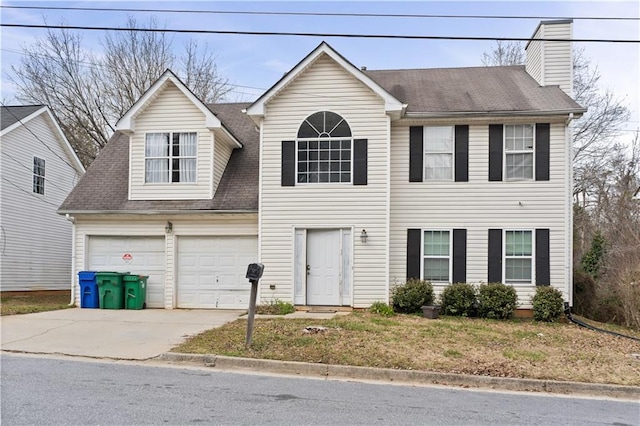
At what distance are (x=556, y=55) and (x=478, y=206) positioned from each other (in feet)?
18.0

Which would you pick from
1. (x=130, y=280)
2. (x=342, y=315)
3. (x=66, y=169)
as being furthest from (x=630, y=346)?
(x=66, y=169)

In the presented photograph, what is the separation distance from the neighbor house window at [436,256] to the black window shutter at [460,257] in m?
0.16

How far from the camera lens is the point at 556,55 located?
15.7 metres

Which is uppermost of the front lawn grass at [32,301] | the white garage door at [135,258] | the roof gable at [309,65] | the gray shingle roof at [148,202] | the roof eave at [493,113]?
the roof gable at [309,65]

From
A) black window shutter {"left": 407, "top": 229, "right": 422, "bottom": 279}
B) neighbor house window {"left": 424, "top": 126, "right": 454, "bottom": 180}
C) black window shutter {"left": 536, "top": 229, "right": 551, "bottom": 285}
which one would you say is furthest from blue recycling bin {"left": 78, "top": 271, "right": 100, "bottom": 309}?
black window shutter {"left": 536, "top": 229, "right": 551, "bottom": 285}

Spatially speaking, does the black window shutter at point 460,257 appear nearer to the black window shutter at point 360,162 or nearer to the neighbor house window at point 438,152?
the neighbor house window at point 438,152

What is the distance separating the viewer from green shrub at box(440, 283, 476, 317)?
1352 centimetres

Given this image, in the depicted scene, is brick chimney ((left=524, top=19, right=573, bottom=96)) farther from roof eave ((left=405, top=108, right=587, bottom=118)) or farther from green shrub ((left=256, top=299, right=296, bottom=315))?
green shrub ((left=256, top=299, right=296, bottom=315))

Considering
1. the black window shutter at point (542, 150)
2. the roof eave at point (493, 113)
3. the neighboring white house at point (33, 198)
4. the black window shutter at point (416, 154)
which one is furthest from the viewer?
the neighboring white house at point (33, 198)

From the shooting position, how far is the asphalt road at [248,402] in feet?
18.0

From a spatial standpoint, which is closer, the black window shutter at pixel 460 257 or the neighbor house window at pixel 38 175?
the black window shutter at pixel 460 257

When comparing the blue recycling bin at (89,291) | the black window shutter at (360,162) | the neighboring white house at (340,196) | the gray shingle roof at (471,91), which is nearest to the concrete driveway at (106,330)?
the blue recycling bin at (89,291)

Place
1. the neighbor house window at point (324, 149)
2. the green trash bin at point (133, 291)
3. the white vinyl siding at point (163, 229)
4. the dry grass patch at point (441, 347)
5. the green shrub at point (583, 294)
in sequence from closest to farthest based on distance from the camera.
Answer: the dry grass patch at point (441, 347) → the neighbor house window at point (324, 149) → the green trash bin at point (133, 291) → the white vinyl siding at point (163, 229) → the green shrub at point (583, 294)

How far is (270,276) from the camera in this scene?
45.9 ft
